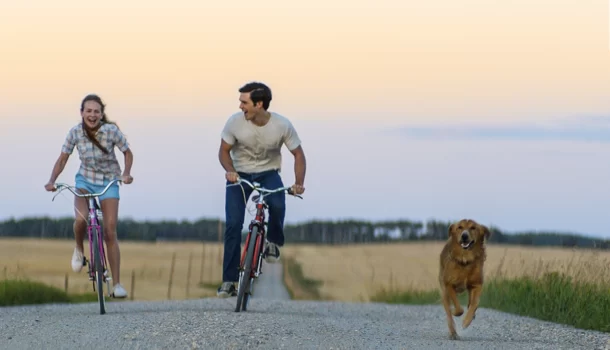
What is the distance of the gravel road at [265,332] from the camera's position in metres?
10.7

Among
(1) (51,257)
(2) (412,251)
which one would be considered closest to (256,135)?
(1) (51,257)

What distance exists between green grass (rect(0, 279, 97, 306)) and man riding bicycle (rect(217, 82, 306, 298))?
5.69 metres

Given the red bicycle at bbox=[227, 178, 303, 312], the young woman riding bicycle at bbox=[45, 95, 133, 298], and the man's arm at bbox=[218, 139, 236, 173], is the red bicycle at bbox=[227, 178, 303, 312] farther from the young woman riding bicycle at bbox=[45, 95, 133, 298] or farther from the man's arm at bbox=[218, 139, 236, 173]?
the young woman riding bicycle at bbox=[45, 95, 133, 298]

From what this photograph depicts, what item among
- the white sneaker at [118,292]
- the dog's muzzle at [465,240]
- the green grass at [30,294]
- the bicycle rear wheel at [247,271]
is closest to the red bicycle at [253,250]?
the bicycle rear wheel at [247,271]

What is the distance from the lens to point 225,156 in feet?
42.8

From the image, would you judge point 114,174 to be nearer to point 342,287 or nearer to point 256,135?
point 256,135

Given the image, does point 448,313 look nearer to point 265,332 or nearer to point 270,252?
point 265,332

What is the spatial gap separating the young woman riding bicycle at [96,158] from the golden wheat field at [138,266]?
825 mm

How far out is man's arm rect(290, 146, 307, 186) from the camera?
43.3ft

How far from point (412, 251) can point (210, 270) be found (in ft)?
18.9

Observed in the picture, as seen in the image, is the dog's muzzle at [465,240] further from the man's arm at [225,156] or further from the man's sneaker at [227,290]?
the man's sneaker at [227,290]

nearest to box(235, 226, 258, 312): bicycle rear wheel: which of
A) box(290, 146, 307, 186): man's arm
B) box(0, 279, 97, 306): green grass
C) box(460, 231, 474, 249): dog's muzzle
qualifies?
box(290, 146, 307, 186): man's arm

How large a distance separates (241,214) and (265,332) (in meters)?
2.27

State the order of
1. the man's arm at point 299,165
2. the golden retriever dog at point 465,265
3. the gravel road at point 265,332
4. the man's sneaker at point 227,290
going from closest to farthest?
the gravel road at point 265,332 < the golden retriever dog at point 465,265 < the man's arm at point 299,165 < the man's sneaker at point 227,290
